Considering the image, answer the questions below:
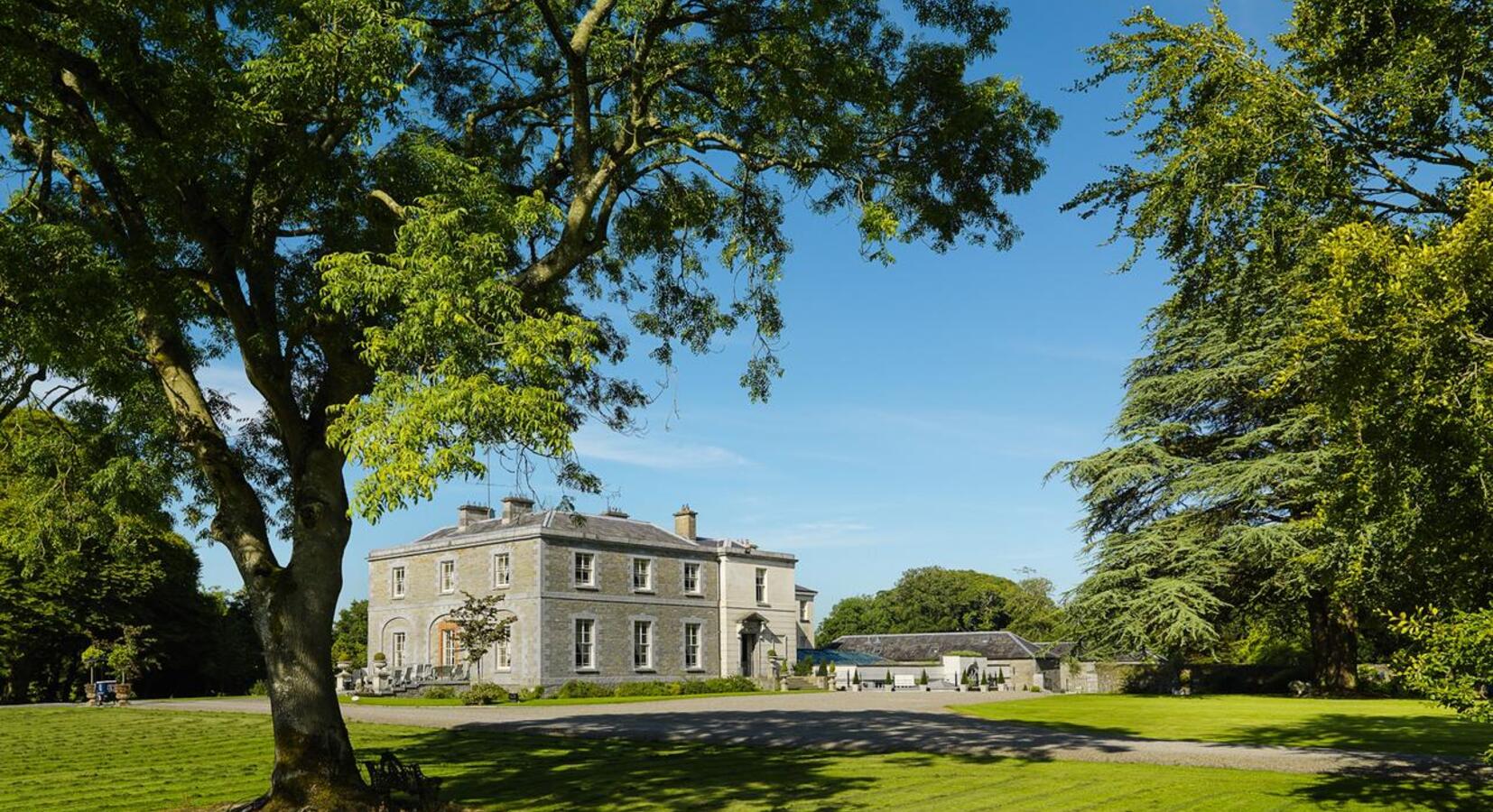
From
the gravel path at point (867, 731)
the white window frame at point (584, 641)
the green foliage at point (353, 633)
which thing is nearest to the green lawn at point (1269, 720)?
the gravel path at point (867, 731)

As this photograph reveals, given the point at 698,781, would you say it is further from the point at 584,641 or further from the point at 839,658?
the point at 839,658

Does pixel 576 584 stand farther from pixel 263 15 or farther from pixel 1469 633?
pixel 1469 633

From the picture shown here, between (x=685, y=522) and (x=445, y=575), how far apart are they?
10.9 meters

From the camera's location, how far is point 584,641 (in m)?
42.2

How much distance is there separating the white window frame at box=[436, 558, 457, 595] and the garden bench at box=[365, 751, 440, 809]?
3378cm

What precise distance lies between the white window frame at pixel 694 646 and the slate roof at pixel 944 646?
1519cm

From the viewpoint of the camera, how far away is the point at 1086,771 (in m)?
13.3

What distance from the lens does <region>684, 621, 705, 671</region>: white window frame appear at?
4672 cm

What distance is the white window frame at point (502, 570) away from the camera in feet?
137

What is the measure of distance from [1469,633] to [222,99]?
436 inches

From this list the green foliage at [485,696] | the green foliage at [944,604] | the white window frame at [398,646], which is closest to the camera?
the green foliage at [485,696]

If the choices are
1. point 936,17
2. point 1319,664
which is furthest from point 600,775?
point 1319,664

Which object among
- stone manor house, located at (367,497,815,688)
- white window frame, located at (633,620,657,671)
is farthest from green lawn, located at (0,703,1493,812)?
white window frame, located at (633,620,657,671)

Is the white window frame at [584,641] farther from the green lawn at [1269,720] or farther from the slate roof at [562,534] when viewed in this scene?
the green lawn at [1269,720]
